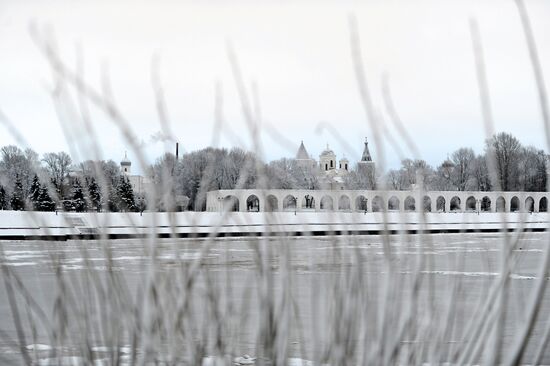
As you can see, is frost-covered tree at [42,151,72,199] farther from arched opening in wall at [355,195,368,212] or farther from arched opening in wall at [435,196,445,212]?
arched opening in wall at [435,196,445,212]

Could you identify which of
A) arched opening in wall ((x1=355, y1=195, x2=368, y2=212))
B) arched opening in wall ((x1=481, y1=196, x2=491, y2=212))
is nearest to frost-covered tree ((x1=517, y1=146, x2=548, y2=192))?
arched opening in wall ((x1=355, y1=195, x2=368, y2=212))

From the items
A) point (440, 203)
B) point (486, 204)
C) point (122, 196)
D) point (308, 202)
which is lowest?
point (486, 204)

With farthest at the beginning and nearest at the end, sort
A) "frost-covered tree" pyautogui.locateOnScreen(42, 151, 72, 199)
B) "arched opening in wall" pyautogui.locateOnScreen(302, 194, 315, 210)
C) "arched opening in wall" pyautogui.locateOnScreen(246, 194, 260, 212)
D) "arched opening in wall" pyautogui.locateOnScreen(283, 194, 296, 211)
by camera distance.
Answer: "arched opening in wall" pyautogui.locateOnScreen(283, 194, 296, 211), "arched opening in wall" pyautogui.locateOnScreen(246, 194, 260, 212), "arched opening in wall" pyautogui.locateOnScreen(302, 194, 315, 210), "frost-covered tree" pyautogui.locateOnScreen(42, 151, 72, 199)

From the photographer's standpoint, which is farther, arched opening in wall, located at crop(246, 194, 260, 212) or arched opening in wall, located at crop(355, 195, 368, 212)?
arched opening in wall, located at crop(246, 194, 260, 212)

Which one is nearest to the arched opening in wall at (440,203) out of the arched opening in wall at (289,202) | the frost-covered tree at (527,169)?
the arched opening in wall at (289,202)

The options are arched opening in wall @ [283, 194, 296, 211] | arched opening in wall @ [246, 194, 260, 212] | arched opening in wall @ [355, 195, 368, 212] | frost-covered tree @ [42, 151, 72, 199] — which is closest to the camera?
arched opening in wall @ [355, 195, 368, 212]

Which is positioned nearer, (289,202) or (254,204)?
(289,202)

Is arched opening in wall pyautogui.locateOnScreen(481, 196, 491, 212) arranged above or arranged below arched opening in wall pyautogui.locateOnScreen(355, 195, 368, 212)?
below

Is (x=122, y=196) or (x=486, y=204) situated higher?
(x=122, y=196)

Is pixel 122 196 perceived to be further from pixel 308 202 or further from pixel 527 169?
pixel 308 202

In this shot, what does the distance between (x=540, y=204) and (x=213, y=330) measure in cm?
7498

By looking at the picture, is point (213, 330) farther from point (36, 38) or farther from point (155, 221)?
point (36, 38)

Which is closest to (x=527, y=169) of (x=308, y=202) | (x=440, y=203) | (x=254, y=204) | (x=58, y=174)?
(x=58, y=174)

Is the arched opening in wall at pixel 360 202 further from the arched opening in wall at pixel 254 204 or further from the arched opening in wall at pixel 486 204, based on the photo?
the arched opening in wall at pixel 486 204
